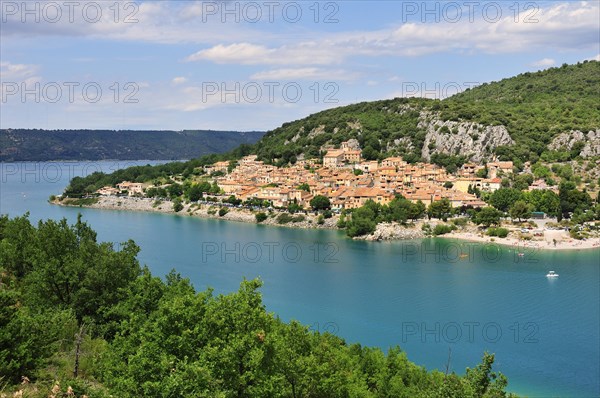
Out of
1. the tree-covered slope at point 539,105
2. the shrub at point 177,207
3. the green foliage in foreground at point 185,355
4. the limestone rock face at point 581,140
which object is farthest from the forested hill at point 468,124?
the green foliage in foreground at point 185,355

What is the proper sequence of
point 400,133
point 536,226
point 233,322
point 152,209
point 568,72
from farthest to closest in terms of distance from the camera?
point 568,72, point 400,133, point 152,209, point 536,226, point 233,322

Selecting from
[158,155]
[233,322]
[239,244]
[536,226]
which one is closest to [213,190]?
[239,244]

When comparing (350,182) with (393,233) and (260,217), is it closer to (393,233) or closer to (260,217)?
(260,217)

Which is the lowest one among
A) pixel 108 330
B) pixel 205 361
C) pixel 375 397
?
pixel 375 397

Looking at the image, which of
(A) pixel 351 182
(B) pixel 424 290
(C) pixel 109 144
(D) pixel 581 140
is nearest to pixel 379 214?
(A) pixel 351 182

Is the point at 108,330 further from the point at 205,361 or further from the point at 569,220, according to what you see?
the point at 569,220

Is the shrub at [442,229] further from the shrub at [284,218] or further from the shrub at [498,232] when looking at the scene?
the shrub at [284,218]
